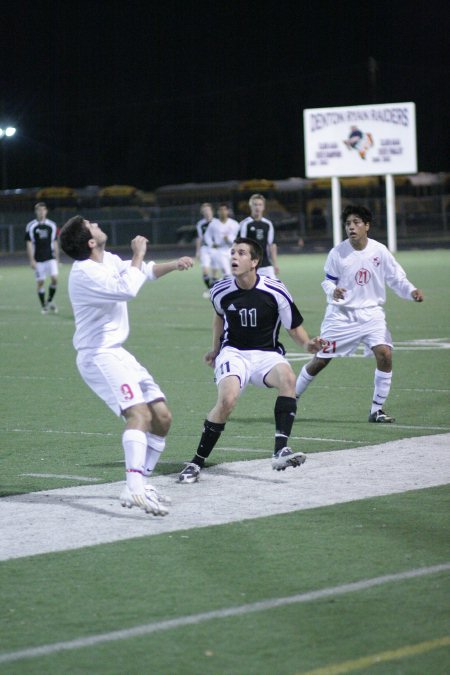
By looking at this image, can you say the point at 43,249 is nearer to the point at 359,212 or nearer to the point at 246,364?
the point at 359,212

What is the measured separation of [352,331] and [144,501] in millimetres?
4761

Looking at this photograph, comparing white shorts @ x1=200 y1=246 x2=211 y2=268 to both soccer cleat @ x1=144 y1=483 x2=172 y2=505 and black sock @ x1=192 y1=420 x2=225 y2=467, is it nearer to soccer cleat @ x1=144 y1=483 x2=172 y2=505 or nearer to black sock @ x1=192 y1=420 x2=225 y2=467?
black sock @ x1=192 y1=420 x2=225 y2=467

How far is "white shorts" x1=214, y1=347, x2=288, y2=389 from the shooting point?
357 inches

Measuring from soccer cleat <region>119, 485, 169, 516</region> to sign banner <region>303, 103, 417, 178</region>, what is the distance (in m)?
41.0

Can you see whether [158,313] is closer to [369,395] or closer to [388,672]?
[369,395]

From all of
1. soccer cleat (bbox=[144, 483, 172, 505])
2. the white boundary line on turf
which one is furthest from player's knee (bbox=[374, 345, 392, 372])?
the white boundary line on turf

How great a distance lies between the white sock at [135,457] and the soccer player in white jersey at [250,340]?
120 centimetres

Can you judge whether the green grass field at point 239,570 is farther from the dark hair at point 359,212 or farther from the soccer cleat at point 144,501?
the dark hair at point 359,212

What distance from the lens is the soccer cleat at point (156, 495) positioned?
7.68 meters

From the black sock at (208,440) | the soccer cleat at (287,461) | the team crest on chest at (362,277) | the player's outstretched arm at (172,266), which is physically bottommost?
the soccer cleat at (287,461)

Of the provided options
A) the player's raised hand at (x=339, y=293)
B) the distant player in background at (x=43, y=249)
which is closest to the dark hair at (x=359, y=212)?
the player's raised hand at (x=339, y=293)

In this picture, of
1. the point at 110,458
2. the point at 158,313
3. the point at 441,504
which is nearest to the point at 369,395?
the point at 110,458

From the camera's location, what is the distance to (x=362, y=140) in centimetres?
4794

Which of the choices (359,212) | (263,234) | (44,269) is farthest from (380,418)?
(44,269)
